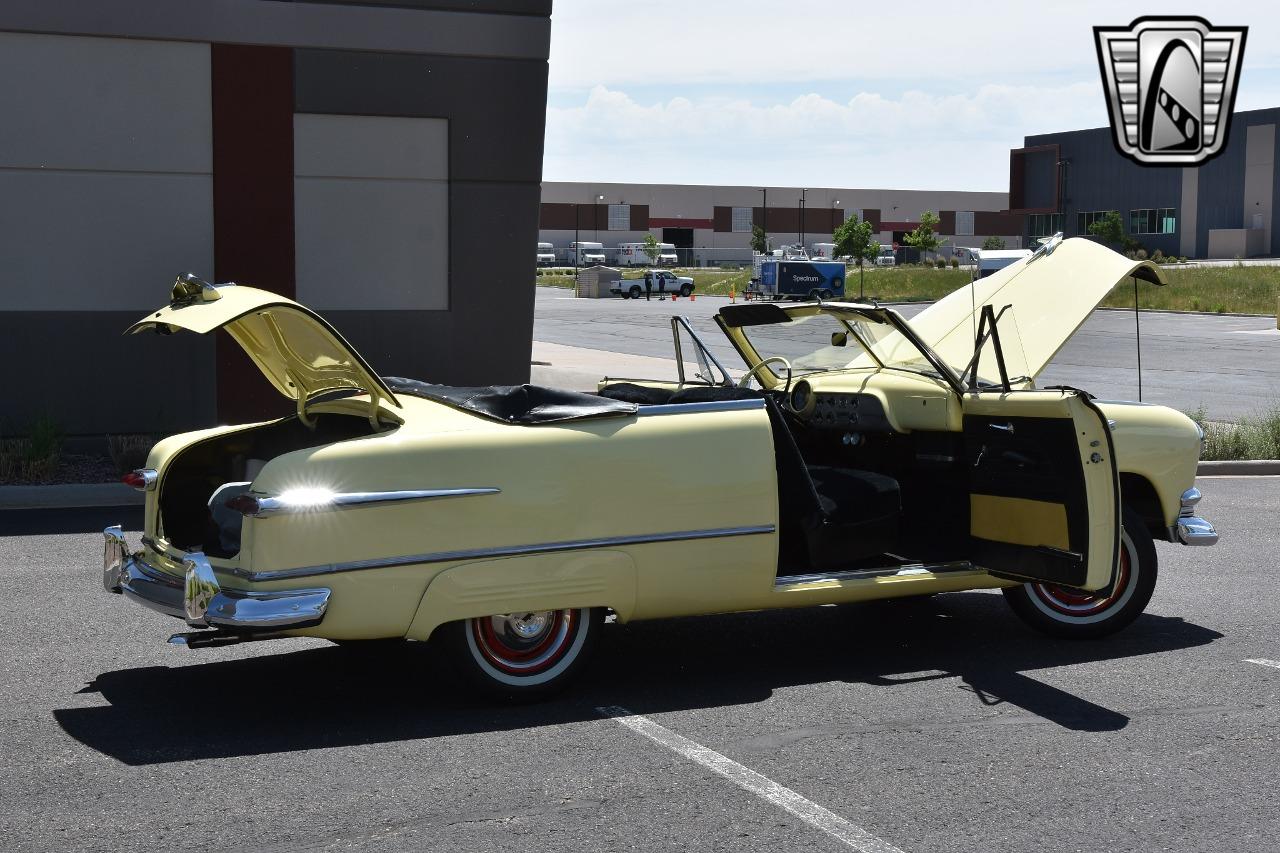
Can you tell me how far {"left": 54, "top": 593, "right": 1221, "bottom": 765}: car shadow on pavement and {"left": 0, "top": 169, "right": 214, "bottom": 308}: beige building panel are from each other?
8.20m

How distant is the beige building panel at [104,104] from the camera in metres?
14.1

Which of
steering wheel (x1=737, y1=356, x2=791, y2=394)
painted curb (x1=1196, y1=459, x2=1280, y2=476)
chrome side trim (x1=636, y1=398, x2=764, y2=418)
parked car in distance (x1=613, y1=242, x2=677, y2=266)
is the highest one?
parked car in distance (x1=613, y1=242, x2=677, y2=266)

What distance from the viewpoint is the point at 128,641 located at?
7293 millimetres

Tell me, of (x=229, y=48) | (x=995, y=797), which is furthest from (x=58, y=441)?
(x=995, y=797)

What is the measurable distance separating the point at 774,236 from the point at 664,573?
130 meters

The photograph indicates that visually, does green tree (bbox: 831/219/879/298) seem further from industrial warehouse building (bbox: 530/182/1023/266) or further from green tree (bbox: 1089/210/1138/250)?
industrial warehouse building (bbox: 530/182/1023/266)

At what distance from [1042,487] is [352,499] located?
307cm

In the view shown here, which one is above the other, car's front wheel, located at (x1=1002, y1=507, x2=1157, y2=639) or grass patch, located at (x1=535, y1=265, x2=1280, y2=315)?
grass patch, located at (x1=535, y1=265, x2=1280, y2=315)

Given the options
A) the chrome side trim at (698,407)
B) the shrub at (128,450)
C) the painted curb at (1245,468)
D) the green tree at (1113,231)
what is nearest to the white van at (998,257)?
the chrome side trim at (698,407)

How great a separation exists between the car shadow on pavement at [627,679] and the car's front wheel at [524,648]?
107mm

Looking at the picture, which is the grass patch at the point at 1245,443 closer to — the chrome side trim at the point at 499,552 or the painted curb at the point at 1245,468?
the painted curb at the point at 1245,468

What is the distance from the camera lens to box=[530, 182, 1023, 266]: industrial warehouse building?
130 metres

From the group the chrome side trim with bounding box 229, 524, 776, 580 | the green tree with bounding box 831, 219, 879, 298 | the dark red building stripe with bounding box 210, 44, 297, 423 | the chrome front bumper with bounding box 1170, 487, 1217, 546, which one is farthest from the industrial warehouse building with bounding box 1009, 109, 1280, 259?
the chrome side trim with bounding box 229, 524, 776, 580

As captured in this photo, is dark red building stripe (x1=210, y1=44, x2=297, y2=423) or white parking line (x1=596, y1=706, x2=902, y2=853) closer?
white parking line (x1=596, y1=706, x2=902, y2=853)
